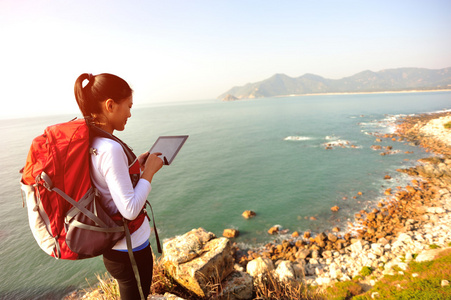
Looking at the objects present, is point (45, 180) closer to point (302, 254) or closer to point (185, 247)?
point (185, 247)

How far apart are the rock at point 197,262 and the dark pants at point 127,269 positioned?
107 inches

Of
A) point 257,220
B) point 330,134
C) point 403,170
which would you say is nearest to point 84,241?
point 257,220

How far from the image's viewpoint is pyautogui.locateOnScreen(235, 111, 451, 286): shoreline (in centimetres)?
1112

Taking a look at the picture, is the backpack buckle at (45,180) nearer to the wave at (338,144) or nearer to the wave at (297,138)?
the wave at (338,144)

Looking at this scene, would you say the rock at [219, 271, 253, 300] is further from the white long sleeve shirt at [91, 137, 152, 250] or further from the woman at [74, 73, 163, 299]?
the white long sleeve shirt at [91, 137, 152, 250]

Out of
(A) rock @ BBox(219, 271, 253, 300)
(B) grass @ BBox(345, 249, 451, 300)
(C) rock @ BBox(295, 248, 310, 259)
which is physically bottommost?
(C) rock @ BBox(295, 248, 310, 259)

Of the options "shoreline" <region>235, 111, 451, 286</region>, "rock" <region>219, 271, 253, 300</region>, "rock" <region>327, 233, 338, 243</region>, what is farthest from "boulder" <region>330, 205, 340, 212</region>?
"rock" <region>219, 271, 253, 300</region>

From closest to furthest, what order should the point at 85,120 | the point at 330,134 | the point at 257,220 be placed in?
the point at 85,120
the point at 257,220
the point at 330,134

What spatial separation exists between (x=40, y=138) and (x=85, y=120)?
1.11ft

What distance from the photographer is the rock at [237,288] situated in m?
5.43

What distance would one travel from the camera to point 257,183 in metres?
24.8

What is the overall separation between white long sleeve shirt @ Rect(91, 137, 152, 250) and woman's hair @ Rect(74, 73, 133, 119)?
1.15 ft

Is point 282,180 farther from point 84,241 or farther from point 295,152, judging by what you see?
point 84,241

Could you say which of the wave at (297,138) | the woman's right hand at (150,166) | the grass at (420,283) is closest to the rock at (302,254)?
the grass at (420,283)
